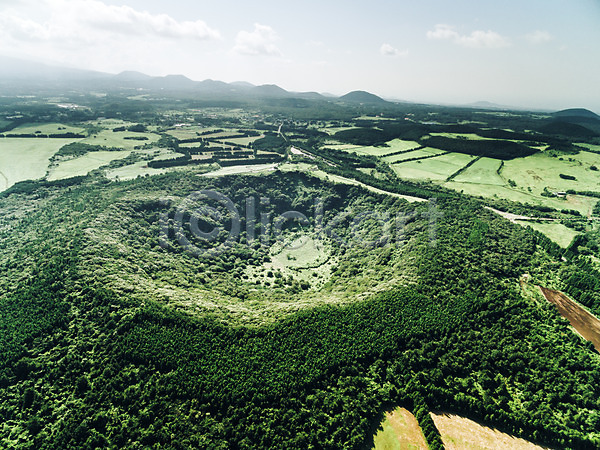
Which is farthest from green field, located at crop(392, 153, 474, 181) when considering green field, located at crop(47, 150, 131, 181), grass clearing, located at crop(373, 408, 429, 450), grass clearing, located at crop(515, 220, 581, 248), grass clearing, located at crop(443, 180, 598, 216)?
green field, located at crop(47, 150, 131, 181)

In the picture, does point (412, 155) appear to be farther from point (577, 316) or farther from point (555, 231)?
point (577, 316)

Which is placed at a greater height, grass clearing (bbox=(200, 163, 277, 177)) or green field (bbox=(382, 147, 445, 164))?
green field (bbox=(382, 147, 445, 164))

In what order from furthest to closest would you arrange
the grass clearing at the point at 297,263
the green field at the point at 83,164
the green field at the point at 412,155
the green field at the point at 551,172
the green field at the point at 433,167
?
1. the green field at the point at 412,155
2. the green field at the point at 83,164
3. the green field at the point at 433,167
4. the green field at the point at 551,172
5. the grass clearing at the point at 297,263

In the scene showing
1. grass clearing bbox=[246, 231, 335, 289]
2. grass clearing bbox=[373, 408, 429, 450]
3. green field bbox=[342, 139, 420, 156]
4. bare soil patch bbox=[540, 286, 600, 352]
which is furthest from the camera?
green field bbox=[342, 139, 420, 156]

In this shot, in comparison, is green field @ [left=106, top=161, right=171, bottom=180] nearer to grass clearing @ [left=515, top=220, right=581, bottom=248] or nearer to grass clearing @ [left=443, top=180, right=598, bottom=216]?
grass clearing @ [left=443, top=180, right=598, bottom=216]

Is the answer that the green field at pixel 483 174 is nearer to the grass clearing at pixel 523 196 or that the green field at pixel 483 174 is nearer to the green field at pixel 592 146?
the grass clearing at pixel 523 196

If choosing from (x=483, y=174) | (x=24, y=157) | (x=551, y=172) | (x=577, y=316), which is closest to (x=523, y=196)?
(x=483, y=174)

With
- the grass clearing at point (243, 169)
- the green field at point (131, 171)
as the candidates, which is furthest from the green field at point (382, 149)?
the green field at point (131, 171)
